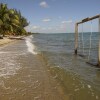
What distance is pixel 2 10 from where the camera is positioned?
141ft

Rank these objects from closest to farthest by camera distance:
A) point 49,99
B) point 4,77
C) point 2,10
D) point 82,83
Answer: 1. point 49,99
2. point 82,83
3. point 4,77
4. point 2,10

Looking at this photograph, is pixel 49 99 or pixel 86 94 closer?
pixel 49 99

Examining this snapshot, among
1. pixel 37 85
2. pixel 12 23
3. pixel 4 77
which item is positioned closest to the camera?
pixel 37 85

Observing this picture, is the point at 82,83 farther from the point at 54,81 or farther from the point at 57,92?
the point at 57,92

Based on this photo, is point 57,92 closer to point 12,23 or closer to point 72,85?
point 72,85

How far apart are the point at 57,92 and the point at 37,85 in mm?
1068

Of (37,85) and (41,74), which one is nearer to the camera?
(37,85)

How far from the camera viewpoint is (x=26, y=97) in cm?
620

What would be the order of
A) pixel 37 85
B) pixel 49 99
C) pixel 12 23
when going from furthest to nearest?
pixel 12 23 < pixel 37 85 < pixel 49 99

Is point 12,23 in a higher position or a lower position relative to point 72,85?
higher

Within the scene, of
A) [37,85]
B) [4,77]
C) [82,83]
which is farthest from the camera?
[4,77]

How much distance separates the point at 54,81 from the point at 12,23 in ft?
139

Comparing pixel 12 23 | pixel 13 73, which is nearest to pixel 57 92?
pixel 13 73

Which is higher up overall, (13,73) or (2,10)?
(2,10)
